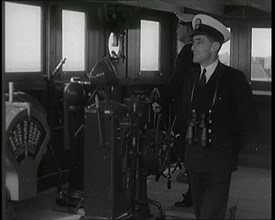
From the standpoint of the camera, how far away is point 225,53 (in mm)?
3336

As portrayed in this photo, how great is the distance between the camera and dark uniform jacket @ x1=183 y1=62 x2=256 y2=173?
303cm

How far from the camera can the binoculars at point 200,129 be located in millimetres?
3047

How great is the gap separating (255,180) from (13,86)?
1.96 metres

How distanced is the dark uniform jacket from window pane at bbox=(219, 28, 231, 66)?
21cm

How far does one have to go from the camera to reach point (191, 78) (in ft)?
10.4

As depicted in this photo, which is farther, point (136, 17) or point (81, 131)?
point (81, 131)

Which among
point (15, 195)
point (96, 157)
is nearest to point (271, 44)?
point (96, 157)

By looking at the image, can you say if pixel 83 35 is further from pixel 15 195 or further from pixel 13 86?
pixel 15 195

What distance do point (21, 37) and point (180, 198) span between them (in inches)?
82.6

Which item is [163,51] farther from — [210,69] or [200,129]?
[200,129]

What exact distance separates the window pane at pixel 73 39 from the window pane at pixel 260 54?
98 centimetres

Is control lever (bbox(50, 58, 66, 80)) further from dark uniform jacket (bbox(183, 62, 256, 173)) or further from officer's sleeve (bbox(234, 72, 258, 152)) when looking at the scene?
officer's sleeve (bbox(234, 72, 258, 152))

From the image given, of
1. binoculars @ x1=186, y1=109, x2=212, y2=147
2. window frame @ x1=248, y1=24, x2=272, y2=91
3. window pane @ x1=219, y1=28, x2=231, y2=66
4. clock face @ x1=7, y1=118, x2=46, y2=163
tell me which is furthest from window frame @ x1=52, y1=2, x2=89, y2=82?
window frame @ x1=248, y1=24, x2=272, y2=91

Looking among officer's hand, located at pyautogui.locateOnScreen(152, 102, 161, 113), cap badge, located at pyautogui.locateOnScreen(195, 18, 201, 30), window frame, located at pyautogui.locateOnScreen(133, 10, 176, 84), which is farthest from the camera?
officer's hand, located at pyautogui.locateOnScreen(152, 102, 161, 113)
